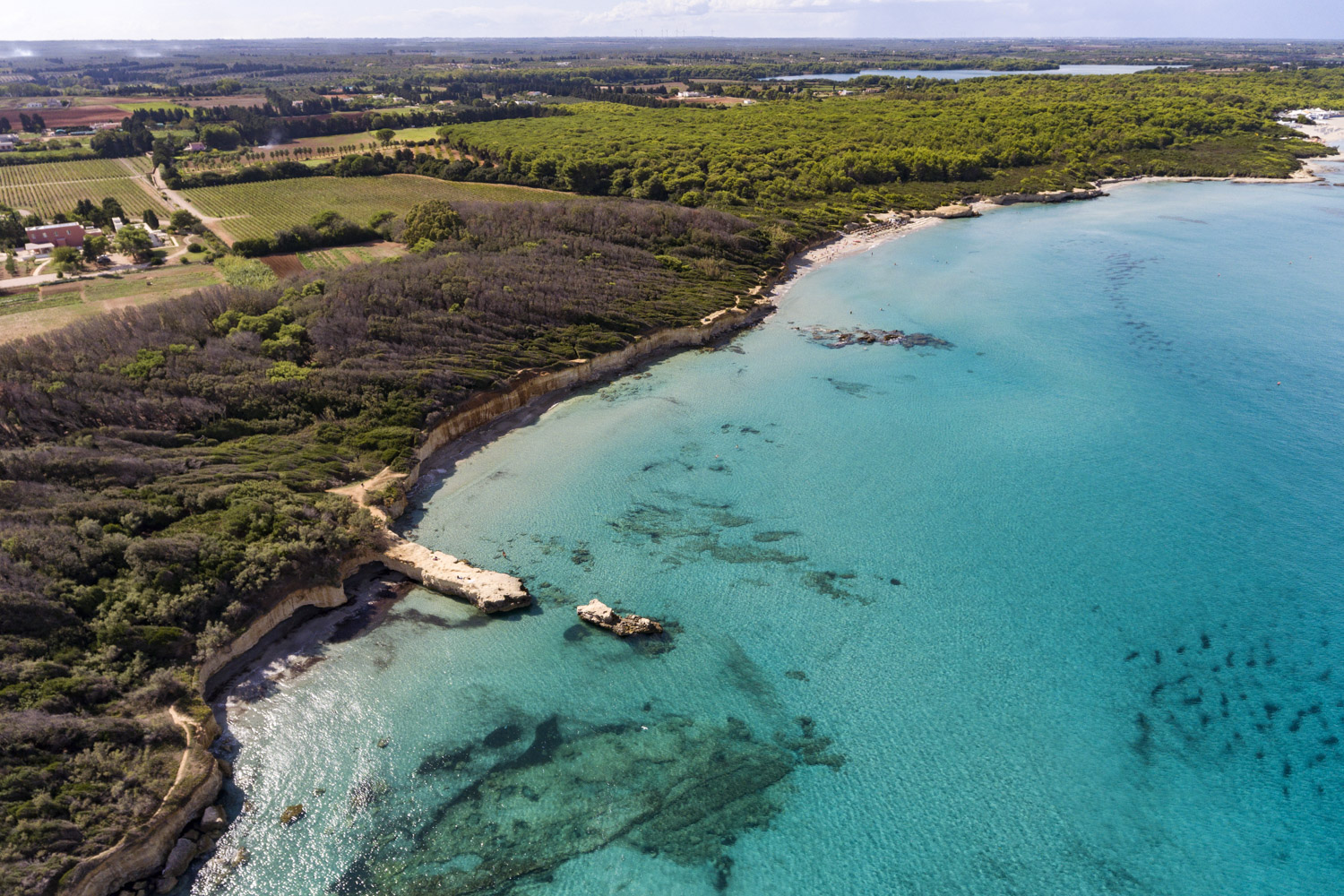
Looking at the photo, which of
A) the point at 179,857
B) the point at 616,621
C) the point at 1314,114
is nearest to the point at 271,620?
the point at 179,857

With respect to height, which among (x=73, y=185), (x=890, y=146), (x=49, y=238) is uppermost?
(x=890, y=146)

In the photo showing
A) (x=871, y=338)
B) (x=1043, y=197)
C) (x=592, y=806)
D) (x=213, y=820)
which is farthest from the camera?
(x=1043, y=197)

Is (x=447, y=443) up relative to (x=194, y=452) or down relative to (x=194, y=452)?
down

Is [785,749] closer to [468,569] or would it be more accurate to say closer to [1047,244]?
[468,569]

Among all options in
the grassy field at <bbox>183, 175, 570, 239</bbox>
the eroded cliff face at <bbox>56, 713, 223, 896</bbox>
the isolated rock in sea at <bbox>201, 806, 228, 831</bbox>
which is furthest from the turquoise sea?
the grassy field at <bbox>183, 175, 570, 239</bbox>

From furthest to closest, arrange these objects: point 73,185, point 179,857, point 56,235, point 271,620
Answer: point 73,185, point 56,235, point 271,620, point 179,857

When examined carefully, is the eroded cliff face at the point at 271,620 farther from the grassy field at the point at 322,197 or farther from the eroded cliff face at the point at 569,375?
the grassy field at the point at 322,197

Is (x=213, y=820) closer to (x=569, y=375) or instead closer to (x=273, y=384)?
(x=273, y=384)

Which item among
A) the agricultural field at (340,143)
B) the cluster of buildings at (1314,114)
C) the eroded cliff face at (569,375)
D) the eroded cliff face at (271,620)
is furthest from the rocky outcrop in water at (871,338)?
the cluster of buildings at (1314,114)
